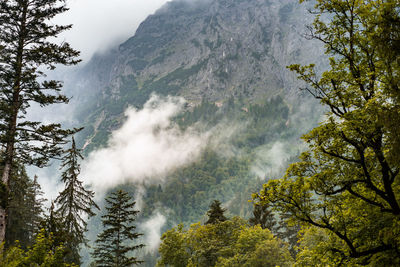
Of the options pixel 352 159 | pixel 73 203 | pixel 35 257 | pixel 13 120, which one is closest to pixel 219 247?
pixel 73 203

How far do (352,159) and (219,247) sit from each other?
815 inches

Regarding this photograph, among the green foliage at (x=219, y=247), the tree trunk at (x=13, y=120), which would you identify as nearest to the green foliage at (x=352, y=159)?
the tree trunk at (x=13, y=120)

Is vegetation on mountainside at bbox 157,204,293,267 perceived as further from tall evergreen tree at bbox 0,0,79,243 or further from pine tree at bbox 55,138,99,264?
tall evergreen tree at bbox 0,0,79,243

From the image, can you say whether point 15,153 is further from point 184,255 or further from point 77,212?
point 184,255

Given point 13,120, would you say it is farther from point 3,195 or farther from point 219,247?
point 219,247

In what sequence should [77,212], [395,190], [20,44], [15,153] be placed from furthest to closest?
1. [77,212]
2. [20,44]
3. [15,153]
4. [395,190]

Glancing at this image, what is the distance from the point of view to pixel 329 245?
32.2ft

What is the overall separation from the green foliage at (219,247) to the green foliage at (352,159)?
58.2ft

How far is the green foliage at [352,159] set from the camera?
7793 mm

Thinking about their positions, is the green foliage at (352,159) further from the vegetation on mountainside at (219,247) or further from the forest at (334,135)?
the vegetation on mountainside at (219,247)

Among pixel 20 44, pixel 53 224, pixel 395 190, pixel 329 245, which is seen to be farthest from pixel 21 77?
pixel 395 190

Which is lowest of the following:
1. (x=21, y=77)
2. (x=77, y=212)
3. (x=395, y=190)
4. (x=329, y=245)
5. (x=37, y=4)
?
(x=329, y=245)

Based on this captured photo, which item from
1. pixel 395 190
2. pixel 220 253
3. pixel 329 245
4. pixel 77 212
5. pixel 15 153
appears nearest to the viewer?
pixel 395 190

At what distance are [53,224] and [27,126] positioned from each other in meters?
5.62
